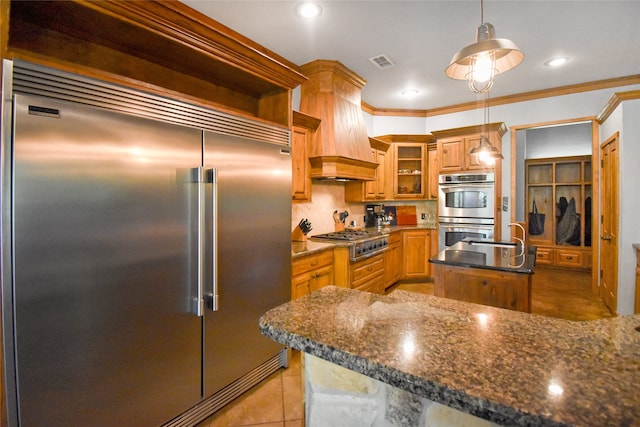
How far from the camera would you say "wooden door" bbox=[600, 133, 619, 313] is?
3496 millimetres

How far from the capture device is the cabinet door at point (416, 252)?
4984 millimetres

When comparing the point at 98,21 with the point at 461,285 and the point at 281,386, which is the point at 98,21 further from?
the point at 461,285

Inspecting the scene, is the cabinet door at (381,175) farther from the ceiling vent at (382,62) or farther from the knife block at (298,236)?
the knife block at (298,236)

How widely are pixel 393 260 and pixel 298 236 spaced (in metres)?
1.80

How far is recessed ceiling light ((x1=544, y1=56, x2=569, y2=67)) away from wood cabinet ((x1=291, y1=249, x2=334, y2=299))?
11.1 ft

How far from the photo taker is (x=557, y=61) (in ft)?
11.7

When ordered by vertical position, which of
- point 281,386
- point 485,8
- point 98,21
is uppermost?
→ point 485,8

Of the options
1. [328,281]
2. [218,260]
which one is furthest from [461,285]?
[218,260]

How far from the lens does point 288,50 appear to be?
3.25 meters

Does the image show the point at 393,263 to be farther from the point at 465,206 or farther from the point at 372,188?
the point at 465,206

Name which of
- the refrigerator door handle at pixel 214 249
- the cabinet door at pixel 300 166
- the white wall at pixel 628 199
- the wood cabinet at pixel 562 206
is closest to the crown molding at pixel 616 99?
the white wall at pixel 628 199

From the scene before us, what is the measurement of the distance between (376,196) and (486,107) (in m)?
2.33

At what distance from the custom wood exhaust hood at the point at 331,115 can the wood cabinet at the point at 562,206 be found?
4696mm

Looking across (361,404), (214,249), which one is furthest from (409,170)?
(361,404)
